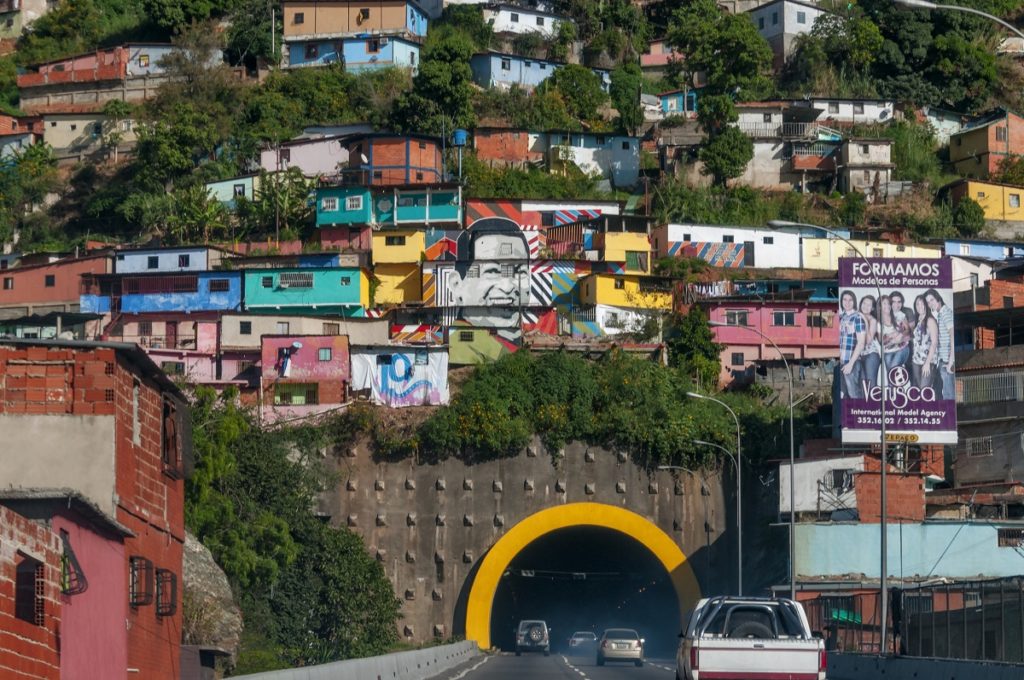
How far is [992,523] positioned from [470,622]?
2196 centimetres

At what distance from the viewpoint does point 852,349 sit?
7200cm

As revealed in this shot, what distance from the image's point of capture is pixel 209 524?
6419 centimetres

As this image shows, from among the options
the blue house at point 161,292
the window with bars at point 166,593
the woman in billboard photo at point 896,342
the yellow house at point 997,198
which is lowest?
the window with bars at point 166,593

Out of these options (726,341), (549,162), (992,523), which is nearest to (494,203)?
(549,162)

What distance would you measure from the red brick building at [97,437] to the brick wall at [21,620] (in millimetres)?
8273

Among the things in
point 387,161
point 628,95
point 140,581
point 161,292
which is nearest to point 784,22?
point 628,95

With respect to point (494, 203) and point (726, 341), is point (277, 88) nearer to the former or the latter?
point (494, 203)

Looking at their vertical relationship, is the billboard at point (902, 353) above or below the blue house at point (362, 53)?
below

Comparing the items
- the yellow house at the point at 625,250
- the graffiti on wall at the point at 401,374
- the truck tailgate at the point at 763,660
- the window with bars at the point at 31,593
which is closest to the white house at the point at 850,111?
the yellow house at the point at 625,250

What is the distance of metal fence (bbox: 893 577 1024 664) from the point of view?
3272 centimetres

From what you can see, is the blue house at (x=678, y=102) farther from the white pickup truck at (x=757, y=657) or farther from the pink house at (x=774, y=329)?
the white pickup truck at (x=757, y=657)

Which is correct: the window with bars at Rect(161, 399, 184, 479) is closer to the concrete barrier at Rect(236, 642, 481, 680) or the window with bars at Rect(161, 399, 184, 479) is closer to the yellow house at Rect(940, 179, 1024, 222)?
the concrete barrier at Rect(236, 642, 481, 680)

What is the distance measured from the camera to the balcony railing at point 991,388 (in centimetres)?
7850

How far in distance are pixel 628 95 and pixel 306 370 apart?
43156mm
